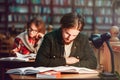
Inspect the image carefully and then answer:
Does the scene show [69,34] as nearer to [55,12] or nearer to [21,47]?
[21,47]

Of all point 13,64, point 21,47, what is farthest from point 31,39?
point 13,64

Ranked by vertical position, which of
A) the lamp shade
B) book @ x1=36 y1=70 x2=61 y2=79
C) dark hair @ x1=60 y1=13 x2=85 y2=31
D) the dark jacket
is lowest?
book @ x1=36 y1=70 x2=61 y2=79

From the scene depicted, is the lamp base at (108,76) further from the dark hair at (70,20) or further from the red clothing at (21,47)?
the red clothing at (21,47)

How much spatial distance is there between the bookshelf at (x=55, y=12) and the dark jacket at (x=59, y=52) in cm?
569

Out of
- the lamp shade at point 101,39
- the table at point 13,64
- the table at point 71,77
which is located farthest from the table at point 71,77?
the table at point 13,64

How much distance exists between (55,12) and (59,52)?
19.5 feet

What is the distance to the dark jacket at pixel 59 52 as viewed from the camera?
10.1ft

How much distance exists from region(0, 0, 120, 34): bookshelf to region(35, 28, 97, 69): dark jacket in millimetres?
5687

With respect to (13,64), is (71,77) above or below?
above

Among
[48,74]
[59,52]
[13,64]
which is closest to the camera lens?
[48,74]

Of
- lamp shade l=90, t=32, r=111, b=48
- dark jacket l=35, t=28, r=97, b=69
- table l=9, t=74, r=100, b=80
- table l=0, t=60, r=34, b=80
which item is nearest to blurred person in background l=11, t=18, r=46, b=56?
table l=0, t=60, r=34, b=80

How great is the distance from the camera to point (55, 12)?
9.15 m

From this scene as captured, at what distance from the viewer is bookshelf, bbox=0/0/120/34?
29.7ft

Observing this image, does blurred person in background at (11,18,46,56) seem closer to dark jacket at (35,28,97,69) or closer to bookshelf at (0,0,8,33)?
dark jacket at (35,28,97,69)
